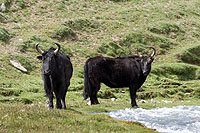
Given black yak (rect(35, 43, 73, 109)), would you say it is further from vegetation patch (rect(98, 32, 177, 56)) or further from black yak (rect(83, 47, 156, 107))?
vegetation patch (rect(98, 32, 177, 56))

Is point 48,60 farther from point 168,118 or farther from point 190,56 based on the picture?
point 190,56

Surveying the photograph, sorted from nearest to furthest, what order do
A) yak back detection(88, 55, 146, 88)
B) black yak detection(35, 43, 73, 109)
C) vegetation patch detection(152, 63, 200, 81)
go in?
black yak detection(35, 43, 73, 109) → yak back detection(88, 55, 146, 88) → vegetation patch detection(152, 63, 200, 81)

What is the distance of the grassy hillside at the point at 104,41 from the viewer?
2428cm

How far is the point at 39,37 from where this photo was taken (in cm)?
3744

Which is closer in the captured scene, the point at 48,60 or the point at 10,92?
the point at 48,60

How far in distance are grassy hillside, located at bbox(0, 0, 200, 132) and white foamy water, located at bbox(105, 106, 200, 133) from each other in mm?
1803

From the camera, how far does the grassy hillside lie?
24.3m

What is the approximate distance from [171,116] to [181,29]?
152 ft

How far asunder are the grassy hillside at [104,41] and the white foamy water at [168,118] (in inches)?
71.0

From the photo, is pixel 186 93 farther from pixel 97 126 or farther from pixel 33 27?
pixel 33 27

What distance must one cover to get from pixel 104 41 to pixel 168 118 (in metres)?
31.0

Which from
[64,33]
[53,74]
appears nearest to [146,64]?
[53,74]

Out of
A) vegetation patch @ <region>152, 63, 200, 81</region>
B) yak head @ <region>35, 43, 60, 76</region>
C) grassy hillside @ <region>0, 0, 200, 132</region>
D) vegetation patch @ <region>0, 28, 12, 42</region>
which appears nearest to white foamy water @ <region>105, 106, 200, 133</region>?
grassy hillside @ <region>0, 0, 200, 132</region>

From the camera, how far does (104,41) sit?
148 ft
